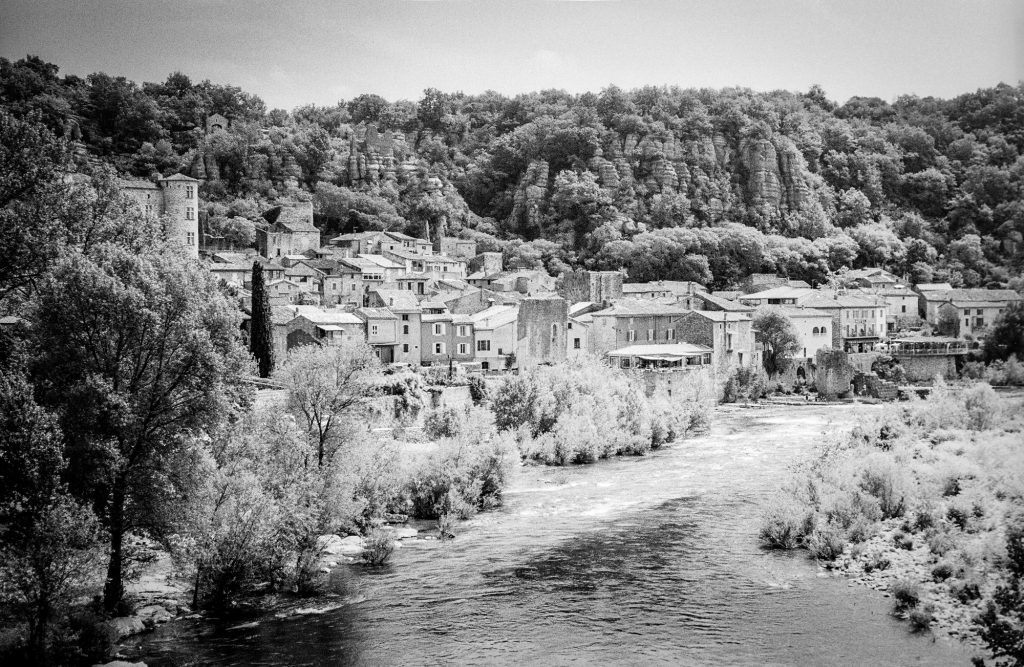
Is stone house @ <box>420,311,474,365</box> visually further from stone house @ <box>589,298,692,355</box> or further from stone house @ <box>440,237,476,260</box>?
stone house @ <box>440,237,476,260</box>

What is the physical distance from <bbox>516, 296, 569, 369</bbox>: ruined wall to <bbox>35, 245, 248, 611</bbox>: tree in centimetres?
2402

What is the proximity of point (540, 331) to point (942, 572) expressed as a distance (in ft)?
79.8

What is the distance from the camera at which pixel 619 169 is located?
257 feet

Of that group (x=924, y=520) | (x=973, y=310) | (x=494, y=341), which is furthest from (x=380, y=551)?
(x=973, y=310)

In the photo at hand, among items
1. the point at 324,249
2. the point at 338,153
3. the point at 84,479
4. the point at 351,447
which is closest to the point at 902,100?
the point at 338,153

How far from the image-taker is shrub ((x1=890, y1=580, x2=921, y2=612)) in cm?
1388

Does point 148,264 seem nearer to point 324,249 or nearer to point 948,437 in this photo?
point 948,437

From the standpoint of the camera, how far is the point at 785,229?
76000 mm

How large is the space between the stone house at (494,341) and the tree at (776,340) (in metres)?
13.6

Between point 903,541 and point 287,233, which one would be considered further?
point 287,233

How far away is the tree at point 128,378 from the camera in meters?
12.7

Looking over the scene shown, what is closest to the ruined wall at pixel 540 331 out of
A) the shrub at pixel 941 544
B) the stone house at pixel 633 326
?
the stone house at pixel 633 326

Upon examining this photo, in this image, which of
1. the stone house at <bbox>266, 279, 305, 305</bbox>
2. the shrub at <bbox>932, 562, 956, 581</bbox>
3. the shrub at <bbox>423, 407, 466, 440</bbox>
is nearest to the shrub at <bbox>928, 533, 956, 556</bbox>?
the shrub at <bbox>932, 562, 956, 581</bbox>

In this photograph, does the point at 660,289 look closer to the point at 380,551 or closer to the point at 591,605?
the point at 380,551
